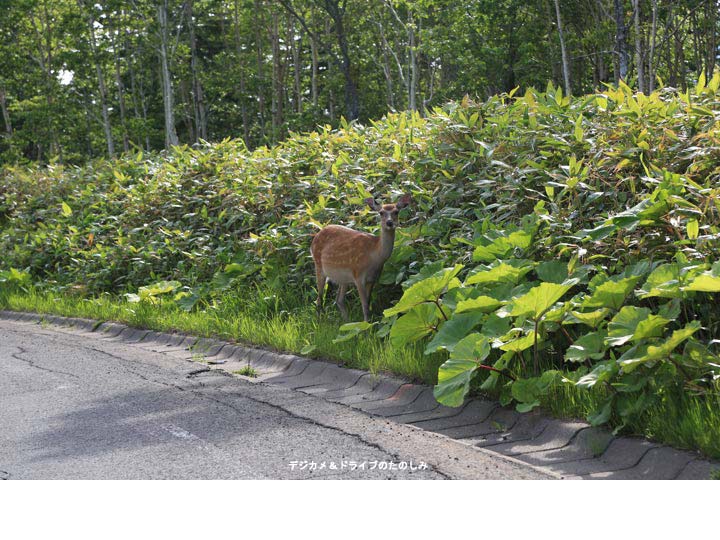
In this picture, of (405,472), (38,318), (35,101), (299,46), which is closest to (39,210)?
(38,318)

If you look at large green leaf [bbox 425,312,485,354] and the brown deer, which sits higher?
the brown deer

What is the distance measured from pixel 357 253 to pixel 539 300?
309 centimetres

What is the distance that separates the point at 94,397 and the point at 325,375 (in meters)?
1.90

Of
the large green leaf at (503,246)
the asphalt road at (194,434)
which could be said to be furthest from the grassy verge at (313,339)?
the large green leaf at (503,246)

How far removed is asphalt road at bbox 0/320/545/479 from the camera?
4.92 m

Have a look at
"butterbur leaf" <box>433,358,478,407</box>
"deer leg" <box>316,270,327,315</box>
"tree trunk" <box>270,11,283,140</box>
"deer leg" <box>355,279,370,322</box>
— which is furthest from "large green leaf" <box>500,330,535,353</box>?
"tree trunk" <box>270,11,283,140</box>

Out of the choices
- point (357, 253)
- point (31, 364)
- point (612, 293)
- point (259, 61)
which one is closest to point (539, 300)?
point (612, 293)

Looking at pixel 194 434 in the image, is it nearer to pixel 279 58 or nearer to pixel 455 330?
pixel 455 330

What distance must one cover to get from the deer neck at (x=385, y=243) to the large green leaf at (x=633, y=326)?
3099 millimetres

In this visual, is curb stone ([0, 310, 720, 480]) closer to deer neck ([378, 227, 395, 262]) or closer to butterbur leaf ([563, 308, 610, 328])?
butterbur leaf ([563, 308, 610, 328])

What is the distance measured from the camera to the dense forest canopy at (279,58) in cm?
2820

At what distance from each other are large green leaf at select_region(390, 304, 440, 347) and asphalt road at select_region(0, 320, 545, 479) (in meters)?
0.67

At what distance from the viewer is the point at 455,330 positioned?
6.12 metres

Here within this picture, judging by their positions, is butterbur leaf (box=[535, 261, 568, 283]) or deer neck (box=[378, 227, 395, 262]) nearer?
butterbur leaf (box=[535, 261, 568, 283])
